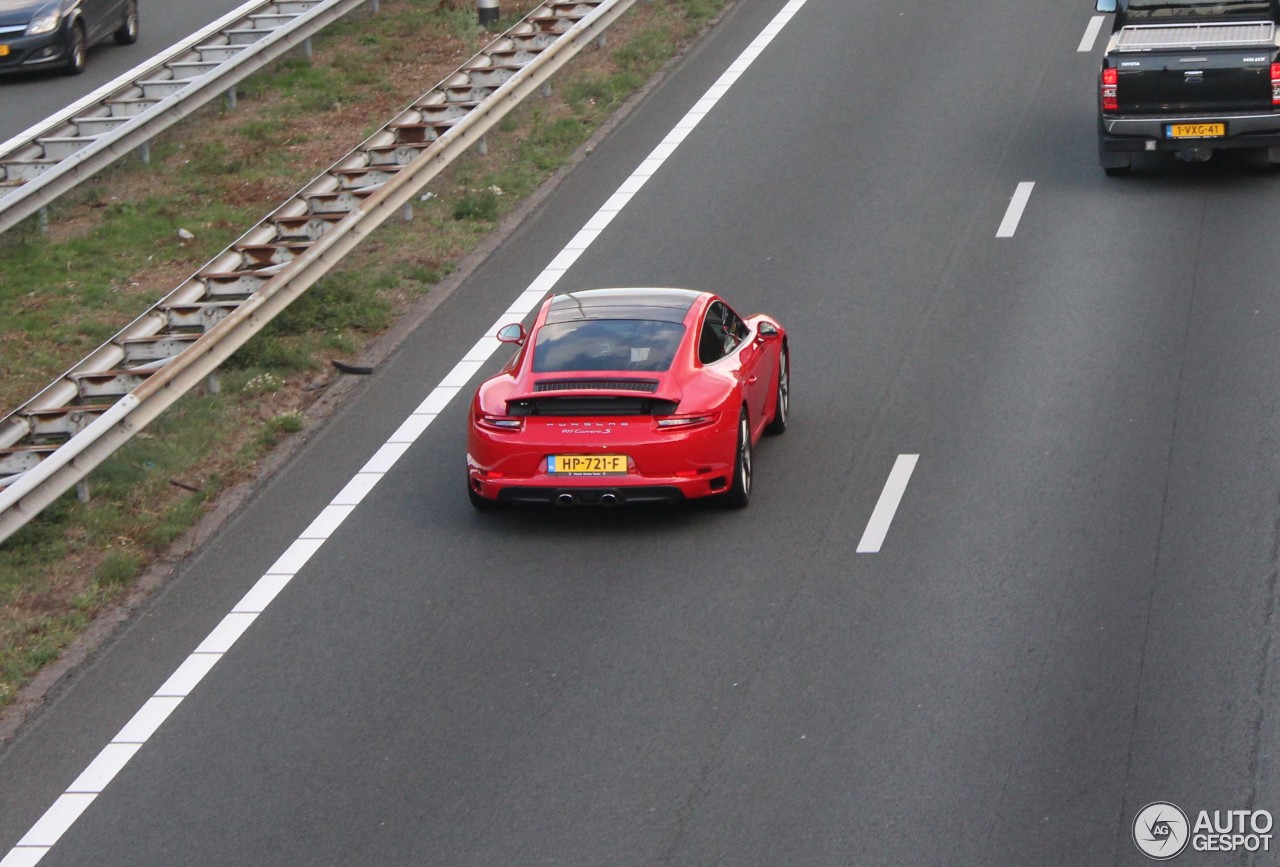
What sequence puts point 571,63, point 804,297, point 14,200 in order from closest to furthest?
point 804,297
point 14,200
point 571,63

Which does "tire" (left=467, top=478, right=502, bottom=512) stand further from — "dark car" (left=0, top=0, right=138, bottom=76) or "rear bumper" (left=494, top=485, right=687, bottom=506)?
"dark car" (left=0, top=0, right=138, bottom=76)

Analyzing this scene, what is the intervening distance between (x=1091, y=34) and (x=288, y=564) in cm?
1827

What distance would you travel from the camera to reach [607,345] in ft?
44.7

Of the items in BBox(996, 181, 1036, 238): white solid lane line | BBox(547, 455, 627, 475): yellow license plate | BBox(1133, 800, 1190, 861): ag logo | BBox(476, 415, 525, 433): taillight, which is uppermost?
BBox(1133, 800, 1190, 861): ag logo

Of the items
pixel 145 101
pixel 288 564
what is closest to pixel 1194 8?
pixel 145 101

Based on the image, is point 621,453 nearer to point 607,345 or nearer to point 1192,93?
point 607,345

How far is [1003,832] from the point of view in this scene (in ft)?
29.1

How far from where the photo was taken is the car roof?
1403 centimetres

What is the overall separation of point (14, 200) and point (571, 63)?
8.93 m

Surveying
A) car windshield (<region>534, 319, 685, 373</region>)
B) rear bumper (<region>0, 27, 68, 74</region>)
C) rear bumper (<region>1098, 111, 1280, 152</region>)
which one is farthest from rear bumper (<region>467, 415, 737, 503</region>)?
rear bumper (<region>0, 27, 68, 74</region>)

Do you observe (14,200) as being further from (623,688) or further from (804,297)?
(623,688)

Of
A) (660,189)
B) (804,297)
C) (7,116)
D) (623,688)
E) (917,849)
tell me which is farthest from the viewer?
(7,116)

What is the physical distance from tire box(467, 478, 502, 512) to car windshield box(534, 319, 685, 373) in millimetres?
940

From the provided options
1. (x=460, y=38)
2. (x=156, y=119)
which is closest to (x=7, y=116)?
(x=156, y=119)
